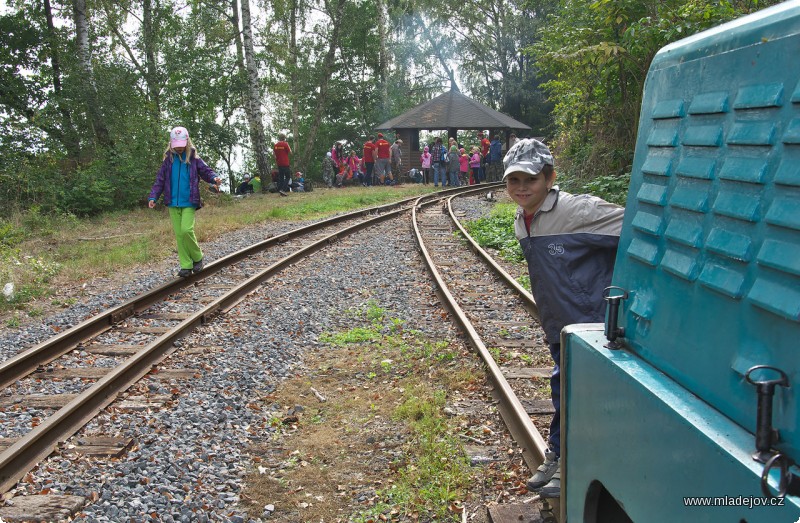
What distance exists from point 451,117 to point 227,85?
1223 cm

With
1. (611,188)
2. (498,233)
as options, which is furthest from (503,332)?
(611,188)

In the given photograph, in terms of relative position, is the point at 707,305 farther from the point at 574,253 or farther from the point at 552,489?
the point at 552,489

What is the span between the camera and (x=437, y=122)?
33312 millimetres

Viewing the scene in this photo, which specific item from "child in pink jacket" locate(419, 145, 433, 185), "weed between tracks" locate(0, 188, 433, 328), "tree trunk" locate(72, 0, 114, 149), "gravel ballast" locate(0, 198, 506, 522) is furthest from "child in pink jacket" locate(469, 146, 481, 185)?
"gravel ballast" locate(0, 198, 506, 522)

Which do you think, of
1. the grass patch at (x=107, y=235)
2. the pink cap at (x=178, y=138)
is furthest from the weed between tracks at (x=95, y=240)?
the pink cap at (x=178, y=138)

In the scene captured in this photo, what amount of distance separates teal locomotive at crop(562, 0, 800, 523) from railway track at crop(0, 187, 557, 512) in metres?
2.03

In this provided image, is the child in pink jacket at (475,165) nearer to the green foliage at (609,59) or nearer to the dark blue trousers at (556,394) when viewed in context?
the green foliage at (609,59)

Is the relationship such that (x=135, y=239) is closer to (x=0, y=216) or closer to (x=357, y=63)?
(x=0, y=216)

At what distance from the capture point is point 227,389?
203 inches

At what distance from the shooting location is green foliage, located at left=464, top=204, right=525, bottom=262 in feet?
34.9

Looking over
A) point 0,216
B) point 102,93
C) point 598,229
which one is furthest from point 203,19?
point 598,229

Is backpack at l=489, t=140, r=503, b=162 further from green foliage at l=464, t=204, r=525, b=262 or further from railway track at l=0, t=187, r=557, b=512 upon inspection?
railway track at l=0, t=187, r=557, b=512

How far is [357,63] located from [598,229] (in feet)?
160

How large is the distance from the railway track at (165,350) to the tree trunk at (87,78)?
38.3 feet
